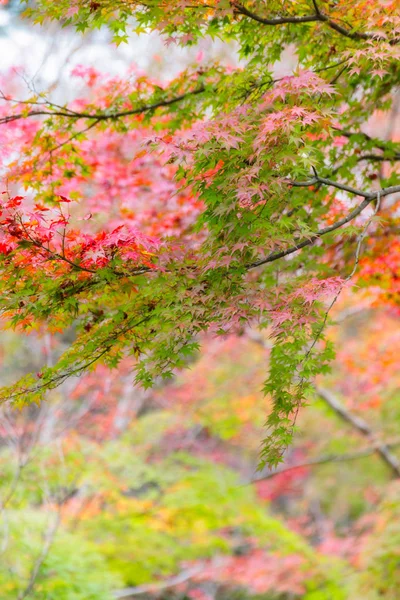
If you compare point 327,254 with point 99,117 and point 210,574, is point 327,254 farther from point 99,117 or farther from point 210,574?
point 210,574

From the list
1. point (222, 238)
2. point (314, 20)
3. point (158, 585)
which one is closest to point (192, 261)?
point (222, 238)

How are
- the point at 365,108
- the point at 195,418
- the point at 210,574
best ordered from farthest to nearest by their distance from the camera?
1. the point at 195,418
2. the point at 210,574
3. the point at 365,108

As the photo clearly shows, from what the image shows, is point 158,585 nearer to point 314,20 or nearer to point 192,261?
point 192,261

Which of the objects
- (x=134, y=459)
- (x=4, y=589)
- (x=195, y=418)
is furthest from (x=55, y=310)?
(x=195, y=418)

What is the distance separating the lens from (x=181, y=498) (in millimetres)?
9594

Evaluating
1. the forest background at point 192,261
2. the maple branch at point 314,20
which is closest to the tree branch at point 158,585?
the forest background at point 192,261

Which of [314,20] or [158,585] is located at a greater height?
[314,20]

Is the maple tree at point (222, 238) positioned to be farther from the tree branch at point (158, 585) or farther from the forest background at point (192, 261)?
the tree branch at point (158, 585)

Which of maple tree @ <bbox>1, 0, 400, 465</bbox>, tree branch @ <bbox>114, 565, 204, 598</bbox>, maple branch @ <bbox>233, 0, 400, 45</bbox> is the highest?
maple branch @ <bbox>233, 0, 400, 45</bbox>

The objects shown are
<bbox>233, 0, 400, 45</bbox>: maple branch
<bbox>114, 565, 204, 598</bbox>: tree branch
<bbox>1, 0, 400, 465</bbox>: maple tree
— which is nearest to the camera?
<bbox>1, 0, 400, 465</bbox>: maple tree

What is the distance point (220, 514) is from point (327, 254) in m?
6.16

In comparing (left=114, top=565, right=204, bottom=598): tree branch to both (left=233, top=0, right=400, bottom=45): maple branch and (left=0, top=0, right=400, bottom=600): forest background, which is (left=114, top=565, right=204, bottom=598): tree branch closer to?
(left=0, top=0, right=400, bottom=600): forest background

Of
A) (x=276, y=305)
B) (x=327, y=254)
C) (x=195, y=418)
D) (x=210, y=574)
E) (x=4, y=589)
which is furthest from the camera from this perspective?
(x=195, y=418)

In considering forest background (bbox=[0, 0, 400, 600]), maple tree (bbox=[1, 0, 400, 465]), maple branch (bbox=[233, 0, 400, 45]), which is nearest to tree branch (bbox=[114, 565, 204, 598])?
forest background (bbox=[0, 0, 400, 600])
